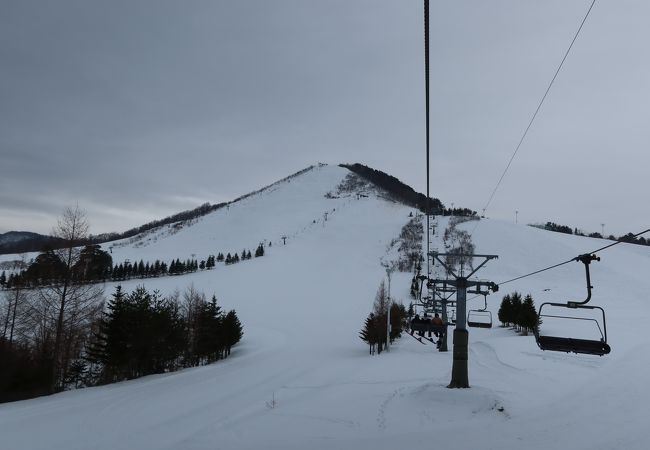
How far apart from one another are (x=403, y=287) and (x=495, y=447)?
84.4 metres

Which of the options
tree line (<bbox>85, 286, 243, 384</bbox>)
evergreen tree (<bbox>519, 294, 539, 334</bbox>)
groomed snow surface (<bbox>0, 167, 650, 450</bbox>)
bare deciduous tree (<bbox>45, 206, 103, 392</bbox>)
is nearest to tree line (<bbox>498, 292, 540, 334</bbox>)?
evergreen tree (<bbox>519, 294, 539, 334</bbox>)

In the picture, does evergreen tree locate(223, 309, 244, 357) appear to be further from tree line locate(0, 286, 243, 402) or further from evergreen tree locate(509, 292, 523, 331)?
evergreen tree locate(509, 292, 523, 331)

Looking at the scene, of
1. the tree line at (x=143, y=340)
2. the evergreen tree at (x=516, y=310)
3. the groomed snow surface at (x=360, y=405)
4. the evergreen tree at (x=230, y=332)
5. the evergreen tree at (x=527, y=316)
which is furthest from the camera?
the evergreen tree at (x=516, y=310)

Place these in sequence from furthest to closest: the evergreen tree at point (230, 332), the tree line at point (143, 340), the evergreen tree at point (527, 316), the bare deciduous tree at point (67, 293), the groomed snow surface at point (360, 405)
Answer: the evergreen tree at point (527, 316)
the evergreen tree at point (230, 332)
the tree line at point (143, 340)
the bare deciduous tree at point (67, 293)
the groomed snow surface at point (360, 405)

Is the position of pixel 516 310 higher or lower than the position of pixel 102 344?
higher

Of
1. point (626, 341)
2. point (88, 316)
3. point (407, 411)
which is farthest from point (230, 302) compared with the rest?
point (407, 411)

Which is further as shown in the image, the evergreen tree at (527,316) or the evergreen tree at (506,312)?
the evergreen tree at (506,312)

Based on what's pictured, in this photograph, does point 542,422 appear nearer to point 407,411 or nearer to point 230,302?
point 407,411

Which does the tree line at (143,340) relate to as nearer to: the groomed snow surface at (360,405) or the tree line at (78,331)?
the tree line at (78,331)

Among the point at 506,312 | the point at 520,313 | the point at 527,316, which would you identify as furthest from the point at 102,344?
the point at 506,312

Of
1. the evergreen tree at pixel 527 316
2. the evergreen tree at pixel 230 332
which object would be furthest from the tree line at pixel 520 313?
the evergreen tree at pixel 230 332

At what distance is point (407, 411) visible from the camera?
1399cm

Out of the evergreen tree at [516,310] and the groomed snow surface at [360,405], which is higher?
the evergreen tree at [516,310]

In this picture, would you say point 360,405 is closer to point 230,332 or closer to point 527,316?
point 230,332
